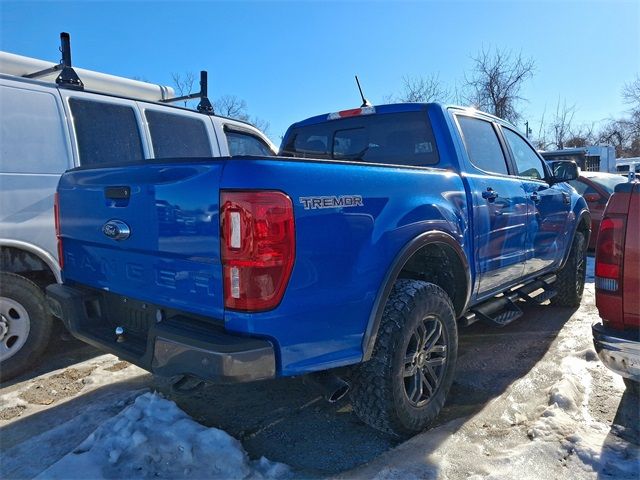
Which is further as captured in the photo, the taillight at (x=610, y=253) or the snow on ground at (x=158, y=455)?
the taillight at (x=610, y=253)

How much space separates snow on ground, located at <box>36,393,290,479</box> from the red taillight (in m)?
0.95

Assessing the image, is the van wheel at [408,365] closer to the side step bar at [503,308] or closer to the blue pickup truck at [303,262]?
the blue pickup truck at [303,262]

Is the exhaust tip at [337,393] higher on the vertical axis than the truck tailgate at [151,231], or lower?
lower

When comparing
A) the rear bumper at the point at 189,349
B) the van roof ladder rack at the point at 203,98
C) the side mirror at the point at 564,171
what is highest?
the van roof ladder rack at the point at 203,98

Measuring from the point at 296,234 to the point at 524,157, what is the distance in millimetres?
3457

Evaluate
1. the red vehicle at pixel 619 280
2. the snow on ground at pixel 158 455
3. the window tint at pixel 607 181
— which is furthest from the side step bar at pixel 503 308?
the window tint at pixel 607 181

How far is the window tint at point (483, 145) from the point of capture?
3648 millimetres

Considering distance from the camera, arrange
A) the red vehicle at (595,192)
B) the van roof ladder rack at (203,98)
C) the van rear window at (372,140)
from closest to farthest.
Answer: the van rear window at (372,140) → the van roof ladder rack at (203,98) → the red vehicle at (595,192)

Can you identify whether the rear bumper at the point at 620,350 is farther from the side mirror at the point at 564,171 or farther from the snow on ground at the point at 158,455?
the side mirror at the point at 564,171

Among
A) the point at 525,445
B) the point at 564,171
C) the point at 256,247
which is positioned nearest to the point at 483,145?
the point at 564,171

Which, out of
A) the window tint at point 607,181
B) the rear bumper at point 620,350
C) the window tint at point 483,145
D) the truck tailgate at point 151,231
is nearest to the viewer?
the truck tailgate at point 151,231

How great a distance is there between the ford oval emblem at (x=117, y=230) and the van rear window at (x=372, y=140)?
6.82 feet

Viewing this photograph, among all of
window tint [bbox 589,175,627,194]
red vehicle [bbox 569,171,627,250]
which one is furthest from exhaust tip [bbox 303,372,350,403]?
window tint [bbox 589,175,627,194]

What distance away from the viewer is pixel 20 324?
11.8ft
